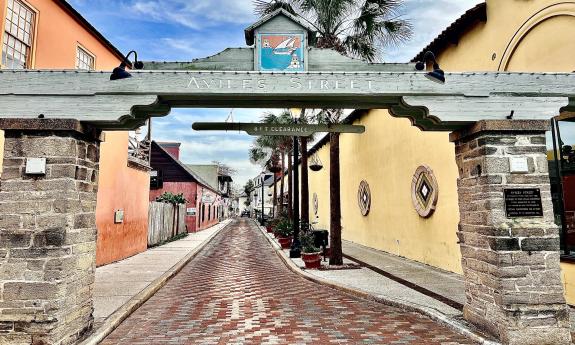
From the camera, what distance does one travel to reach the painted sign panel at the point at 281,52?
507 centimetres

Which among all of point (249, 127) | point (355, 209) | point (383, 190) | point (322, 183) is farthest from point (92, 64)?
point (322, 183)

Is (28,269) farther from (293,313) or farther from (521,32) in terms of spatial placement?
(521,32)

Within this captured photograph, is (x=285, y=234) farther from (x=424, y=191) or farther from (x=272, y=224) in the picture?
(x=272, y=224)

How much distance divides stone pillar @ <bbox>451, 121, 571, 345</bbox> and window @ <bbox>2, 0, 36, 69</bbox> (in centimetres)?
865

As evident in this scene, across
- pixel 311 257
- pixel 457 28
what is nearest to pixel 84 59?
pixel 311 257

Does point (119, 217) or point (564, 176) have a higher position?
point (564, 176)

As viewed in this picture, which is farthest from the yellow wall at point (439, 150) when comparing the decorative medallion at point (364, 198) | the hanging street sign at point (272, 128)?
the hanging street sign at point (272, 128)

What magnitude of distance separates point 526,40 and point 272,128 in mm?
5434

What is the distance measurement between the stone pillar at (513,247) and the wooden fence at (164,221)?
1499 cm

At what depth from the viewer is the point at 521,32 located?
23.4 feet

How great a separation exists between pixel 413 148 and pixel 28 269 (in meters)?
10.7

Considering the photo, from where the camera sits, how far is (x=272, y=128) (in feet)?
18.9

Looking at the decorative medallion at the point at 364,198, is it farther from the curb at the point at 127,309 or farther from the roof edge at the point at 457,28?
the curb at the point at 127,309

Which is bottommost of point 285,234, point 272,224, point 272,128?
point 285,234
